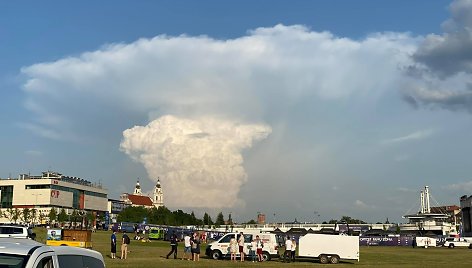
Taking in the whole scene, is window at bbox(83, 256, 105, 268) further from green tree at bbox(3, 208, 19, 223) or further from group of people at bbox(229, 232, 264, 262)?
green tree at bbox(3, 208, 19, 223)

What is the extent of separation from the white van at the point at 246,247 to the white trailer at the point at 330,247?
2138 millimetres

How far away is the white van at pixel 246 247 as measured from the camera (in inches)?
1618

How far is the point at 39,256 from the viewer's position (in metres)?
6.92

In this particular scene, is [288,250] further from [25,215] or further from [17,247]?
[25,215]

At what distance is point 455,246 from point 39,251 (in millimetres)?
92405

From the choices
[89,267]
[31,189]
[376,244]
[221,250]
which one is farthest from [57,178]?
[89,267]

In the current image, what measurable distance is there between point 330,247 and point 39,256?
118 feet

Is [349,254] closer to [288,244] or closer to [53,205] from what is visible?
[288,244]

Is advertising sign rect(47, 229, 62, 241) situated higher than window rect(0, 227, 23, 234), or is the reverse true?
window rect(0, 227, 23, 234)

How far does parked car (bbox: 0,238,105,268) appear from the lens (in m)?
6.69

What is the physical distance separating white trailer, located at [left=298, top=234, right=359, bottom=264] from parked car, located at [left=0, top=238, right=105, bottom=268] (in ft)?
112

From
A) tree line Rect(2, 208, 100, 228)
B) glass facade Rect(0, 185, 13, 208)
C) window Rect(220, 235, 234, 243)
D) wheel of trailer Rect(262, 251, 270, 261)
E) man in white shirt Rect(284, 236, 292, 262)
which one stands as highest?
glass facade Rect(0, 185, 13, 208)

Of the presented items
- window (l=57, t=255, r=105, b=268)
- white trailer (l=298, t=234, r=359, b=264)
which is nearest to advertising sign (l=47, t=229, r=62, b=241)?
white trailer (l=298, t=234, r=359, b=264)

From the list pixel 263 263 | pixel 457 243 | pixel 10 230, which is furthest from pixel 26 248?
pixel 457 243
